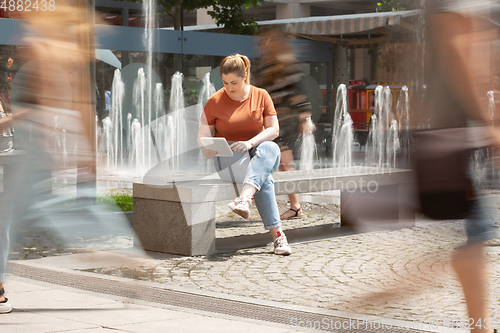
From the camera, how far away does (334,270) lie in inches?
210

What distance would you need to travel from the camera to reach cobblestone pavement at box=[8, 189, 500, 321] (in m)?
4.01

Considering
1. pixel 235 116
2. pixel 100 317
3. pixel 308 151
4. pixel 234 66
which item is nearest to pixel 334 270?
pixel 235 116

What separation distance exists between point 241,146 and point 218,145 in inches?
7.8

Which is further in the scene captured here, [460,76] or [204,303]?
[204,303]

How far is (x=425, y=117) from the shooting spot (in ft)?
7.59

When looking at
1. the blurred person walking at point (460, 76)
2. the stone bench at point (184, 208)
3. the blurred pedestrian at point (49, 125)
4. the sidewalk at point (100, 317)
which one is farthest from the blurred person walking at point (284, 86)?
the blurred person walking at point (460, 76)

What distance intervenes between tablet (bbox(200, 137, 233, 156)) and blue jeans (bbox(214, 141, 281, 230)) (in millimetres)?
133

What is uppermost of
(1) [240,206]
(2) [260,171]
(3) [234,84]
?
(3) [234,84]

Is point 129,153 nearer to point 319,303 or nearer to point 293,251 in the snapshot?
point 293,251

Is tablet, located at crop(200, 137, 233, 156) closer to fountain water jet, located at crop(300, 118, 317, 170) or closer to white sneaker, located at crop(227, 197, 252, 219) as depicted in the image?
white sneaker, located at crop(227, 197, 252, 219)

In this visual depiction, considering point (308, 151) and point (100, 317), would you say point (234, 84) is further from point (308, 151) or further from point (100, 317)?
point (308, 151)

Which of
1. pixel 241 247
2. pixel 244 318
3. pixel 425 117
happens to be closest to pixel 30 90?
pixel 244 318

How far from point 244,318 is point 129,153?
12.7 m

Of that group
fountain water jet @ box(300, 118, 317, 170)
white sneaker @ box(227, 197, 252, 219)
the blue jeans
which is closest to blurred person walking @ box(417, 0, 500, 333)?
white sneaker @ box(227, 197, 252, 219)
